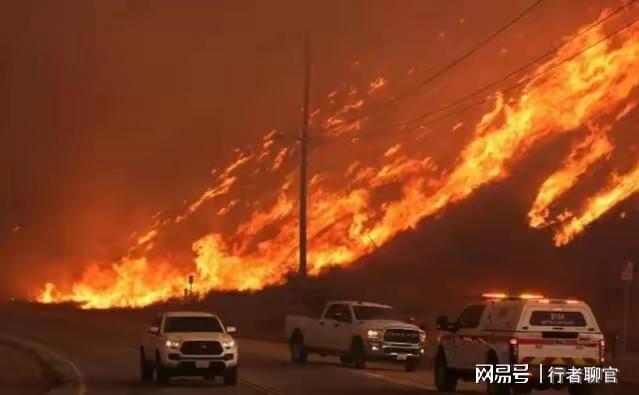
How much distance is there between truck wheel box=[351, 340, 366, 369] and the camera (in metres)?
32.6

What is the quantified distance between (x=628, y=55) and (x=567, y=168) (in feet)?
23.4

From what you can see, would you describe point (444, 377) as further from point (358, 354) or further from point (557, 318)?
point (358, 354)

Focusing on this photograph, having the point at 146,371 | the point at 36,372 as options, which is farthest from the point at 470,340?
the point at 36,372

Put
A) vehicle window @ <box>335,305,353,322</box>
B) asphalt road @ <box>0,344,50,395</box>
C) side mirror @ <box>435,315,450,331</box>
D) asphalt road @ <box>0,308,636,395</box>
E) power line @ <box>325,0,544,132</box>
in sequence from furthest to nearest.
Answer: power line @ <box>325,0,544,132</box> → vehicle window @ <box>335,305,353,322</box> → asphalt road @ <box>0,344,50,395</box> → side mirror @ <box>435,315,450,331</box> → asphalt road @ <box>0,308,636,395</box>

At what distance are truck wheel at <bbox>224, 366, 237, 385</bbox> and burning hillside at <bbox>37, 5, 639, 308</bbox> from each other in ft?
106

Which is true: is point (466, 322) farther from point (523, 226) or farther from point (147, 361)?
point (523, 226)

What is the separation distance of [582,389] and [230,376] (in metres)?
8.33

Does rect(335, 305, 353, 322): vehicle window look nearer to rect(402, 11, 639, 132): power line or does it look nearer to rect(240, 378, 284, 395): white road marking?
rect(240, 378, 284, 395): white road marking

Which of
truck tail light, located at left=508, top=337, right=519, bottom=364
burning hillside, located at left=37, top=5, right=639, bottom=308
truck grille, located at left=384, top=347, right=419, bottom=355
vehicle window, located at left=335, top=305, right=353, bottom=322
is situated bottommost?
truck grille, located at left=384, top=347, right=419, bottom=355

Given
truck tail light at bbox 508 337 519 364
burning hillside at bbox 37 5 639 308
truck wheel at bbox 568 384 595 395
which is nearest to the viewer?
truck tail light at bbox 508 337 519 364

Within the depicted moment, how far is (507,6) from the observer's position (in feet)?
255

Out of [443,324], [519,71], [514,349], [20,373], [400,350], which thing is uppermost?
[519,71]

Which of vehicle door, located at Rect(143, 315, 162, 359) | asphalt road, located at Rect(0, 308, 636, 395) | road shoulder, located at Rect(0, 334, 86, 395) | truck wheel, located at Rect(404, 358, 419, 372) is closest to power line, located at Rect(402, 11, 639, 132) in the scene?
asphalt road, located at Rect(0, 308, 636, 395)

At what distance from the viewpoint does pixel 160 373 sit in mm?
26406
